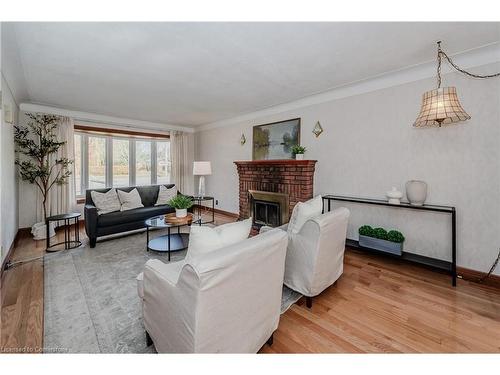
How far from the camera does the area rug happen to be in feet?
5.05

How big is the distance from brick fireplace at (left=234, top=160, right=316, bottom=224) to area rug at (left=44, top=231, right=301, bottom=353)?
6.31 feet

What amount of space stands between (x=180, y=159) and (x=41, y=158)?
2898mm

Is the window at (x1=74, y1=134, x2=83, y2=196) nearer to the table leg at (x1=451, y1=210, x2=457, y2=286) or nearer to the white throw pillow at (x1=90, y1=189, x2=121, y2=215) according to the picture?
the white throw pillow at (x1=90, y1=189, x2=121, y2=215)

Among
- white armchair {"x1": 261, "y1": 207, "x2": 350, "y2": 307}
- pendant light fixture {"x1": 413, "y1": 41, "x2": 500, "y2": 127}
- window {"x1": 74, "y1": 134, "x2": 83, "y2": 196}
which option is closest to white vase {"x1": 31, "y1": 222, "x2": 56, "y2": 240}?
window {"x1": 74, "y1": 134, "x2": 83, "y2": 196}

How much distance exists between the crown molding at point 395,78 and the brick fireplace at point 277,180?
3.49 feet

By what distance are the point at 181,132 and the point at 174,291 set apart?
5.68m

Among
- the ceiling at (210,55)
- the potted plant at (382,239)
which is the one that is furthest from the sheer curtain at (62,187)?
the potted plant at (382,239)

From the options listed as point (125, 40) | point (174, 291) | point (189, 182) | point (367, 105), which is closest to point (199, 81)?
point (125, 40)

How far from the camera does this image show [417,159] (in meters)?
2.81

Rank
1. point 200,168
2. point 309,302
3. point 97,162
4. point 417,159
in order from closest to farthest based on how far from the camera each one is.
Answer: point 309,302, point 417,159, point 97,162, point 200,168

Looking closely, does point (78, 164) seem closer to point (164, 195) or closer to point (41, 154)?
point (41, 154)

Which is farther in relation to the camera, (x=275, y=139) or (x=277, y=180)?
(x=275, y=139)

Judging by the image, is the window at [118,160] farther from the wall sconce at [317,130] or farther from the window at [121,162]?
the wall sconce at [317,130]

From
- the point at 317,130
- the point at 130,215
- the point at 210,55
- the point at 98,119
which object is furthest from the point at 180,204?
the point at 98,119
